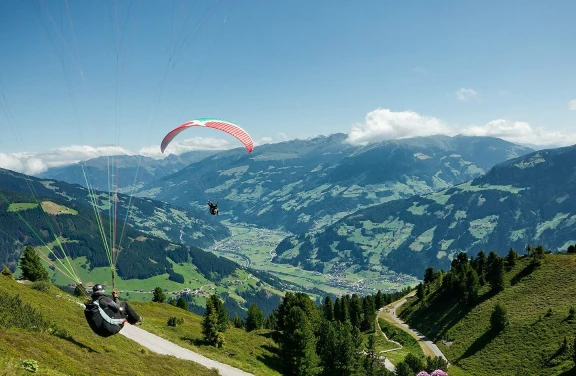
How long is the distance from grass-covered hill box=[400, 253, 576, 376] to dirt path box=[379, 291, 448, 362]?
5.78 ft

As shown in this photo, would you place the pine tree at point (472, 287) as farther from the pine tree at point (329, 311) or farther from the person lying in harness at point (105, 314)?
the person lying in harness at point (105, 314)

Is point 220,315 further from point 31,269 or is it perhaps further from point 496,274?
point 496,274

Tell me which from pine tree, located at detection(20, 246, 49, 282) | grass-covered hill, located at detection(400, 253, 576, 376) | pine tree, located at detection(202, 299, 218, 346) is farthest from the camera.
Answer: grass-covered hill, located at detection(400, 253, 576, 376)

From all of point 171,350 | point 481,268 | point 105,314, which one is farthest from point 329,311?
point 105,314

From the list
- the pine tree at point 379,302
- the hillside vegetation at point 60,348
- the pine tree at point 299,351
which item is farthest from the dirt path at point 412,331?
the hillside vegetation at point 60,348

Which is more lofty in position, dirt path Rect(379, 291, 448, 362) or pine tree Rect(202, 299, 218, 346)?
pine tree Rect(202, 299, 218, 346)

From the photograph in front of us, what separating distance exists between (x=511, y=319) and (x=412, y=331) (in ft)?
103

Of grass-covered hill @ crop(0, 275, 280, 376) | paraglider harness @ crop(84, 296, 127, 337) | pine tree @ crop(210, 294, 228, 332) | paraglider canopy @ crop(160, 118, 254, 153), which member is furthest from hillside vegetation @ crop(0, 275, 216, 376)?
paraglider canopy @ crop(160, 118, 254, 153)

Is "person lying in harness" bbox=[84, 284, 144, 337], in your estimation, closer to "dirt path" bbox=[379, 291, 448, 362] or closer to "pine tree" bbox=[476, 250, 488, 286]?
"dirt path" bbox=[379, 291, 448, 362]

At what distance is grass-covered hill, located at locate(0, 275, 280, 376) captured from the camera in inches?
866

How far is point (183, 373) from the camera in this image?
34.4 metres

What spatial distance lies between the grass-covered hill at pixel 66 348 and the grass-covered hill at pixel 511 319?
4953 centimetres

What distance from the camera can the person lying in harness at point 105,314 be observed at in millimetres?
20141

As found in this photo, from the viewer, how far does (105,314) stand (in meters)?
20.4
